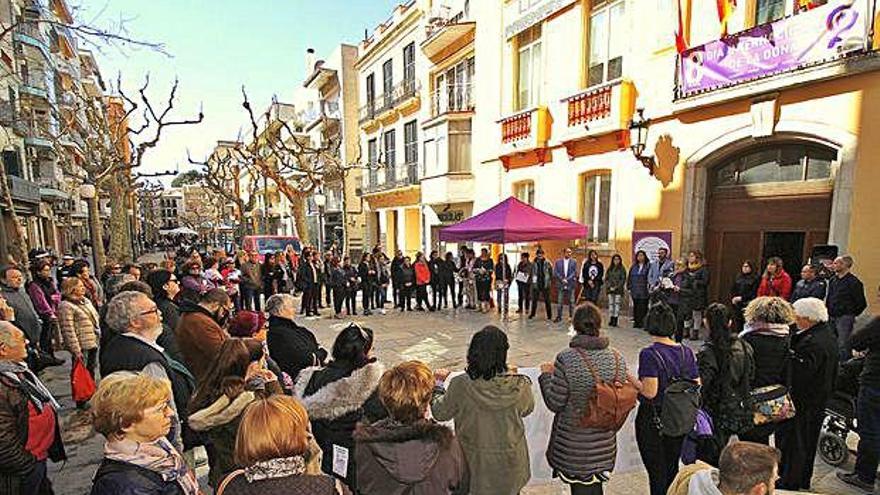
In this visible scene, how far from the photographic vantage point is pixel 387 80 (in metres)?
22.4

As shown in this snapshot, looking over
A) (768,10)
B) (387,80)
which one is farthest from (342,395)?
(387,80)

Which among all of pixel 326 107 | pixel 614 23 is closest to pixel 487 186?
pixel 614 23

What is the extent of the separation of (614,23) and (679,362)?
10039 millimetres

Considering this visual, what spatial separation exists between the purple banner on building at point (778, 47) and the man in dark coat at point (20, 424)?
384 inches

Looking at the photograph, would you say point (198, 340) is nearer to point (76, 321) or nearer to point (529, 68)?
point (76, 321)

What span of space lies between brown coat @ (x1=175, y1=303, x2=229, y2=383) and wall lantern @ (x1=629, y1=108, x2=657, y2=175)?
886cm

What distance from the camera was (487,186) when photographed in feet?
48.3

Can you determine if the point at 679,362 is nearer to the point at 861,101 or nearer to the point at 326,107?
the point at 861,101

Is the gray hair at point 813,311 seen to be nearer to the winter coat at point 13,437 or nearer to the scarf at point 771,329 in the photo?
the scarf at point 771,329

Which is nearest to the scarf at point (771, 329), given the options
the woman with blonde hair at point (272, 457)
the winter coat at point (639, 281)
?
the woman with blonde hair at point (272, 457)

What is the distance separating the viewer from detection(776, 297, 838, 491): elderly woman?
3.18 m

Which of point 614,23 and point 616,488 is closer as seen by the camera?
point 616,488

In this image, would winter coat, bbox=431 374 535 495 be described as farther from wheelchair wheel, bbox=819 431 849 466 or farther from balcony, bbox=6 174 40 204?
balcony, bbox=6 174 40 204

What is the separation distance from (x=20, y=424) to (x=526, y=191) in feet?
41.2
